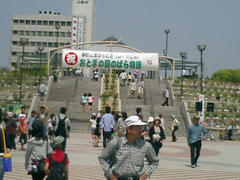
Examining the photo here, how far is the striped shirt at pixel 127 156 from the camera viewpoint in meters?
6.16

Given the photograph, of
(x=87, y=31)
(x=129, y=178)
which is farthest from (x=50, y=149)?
(x=87, y=31)

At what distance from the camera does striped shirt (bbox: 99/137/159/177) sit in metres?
6.16

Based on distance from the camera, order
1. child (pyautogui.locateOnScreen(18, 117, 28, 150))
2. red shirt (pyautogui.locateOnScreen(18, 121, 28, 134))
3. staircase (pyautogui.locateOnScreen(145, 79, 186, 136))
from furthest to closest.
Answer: staircase (pyautogui.locateOnScreen(145, 79, 186, 136)), red shirt (pyautogui.locateOnScreen(18, 121, 28, 134)), child (pyautogui.locateOnScreen(18, 117, 28, 150))

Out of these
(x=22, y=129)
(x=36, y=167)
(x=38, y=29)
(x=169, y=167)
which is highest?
(x=38, y=29)

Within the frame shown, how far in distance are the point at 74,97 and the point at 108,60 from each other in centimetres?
384

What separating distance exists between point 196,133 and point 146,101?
24637 millimetres

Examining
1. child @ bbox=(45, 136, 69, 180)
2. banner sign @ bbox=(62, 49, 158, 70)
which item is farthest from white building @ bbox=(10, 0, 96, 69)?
child @ bbox=(45, 136, 69, 180)

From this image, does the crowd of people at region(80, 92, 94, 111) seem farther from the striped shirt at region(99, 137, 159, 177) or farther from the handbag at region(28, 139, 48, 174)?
the striped shirt at region(99, 137, 159, 177)

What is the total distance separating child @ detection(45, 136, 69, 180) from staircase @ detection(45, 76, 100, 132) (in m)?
24.7

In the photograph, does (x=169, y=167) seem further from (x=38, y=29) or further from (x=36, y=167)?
(x=38, y=29)

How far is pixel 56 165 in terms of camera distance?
7.76m

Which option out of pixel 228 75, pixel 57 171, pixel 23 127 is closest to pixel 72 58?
pixel 23 127

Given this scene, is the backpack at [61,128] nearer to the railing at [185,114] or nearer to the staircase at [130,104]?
the railing at [185,114]

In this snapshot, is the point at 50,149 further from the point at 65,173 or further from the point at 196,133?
the point at 196,133
